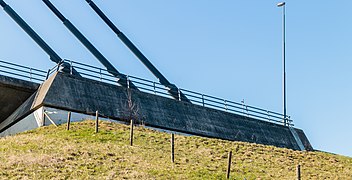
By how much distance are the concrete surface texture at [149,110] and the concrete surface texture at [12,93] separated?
1.13 meters

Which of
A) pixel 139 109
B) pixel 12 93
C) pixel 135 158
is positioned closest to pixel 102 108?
pixel 139 109

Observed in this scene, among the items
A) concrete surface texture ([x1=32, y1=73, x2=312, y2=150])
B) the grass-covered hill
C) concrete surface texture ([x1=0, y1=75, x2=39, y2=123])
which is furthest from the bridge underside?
the grass-covered hill

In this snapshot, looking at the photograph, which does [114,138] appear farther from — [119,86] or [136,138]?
[119,86]

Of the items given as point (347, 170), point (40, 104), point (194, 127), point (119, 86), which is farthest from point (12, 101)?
point (347, 170)

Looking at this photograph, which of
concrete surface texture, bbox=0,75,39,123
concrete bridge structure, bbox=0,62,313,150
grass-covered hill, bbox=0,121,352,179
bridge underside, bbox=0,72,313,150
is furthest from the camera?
concrete surface texture, bbox=0,75,39,123

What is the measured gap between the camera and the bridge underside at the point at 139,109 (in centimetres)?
3562

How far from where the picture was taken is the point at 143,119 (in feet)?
125

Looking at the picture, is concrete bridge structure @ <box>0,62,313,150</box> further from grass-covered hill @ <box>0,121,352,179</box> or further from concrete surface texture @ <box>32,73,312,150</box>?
grass-covered hill @ <box>0,121,352,179</box>

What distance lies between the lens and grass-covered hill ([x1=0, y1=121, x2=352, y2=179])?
2205 cm

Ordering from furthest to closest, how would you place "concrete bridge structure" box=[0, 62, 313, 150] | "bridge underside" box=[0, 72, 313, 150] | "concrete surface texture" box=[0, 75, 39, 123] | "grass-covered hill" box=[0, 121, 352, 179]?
"concrete surface texture" box=[0, 75, 39, 123] < "bridge underside" box=[0, 72, 313, 150] < "concrete bridge structure" box=[0, 62, 313, 150] < "grass-covered hill" box=[0, 121, 352, 179]

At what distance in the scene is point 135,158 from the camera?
2489cm

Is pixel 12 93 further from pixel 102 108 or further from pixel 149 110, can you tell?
pixel 149 110

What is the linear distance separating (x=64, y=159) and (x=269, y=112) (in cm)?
2776

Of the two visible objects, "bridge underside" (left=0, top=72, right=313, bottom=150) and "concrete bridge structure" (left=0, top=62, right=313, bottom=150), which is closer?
"concrete bridge structure" (left=0, top=62, right=313, bottom=150)
